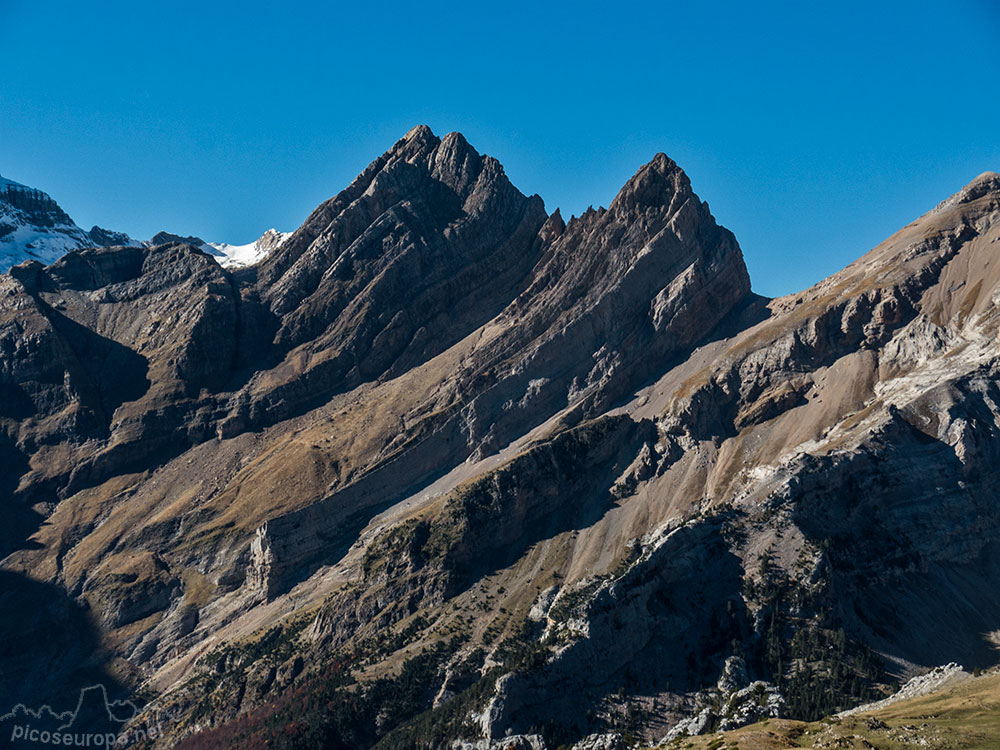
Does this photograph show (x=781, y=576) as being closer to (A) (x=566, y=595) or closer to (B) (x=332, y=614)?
(A) (x=566, y=595)

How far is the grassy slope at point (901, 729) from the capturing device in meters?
90.6

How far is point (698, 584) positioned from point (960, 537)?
5030 cm

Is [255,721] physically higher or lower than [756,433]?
lower

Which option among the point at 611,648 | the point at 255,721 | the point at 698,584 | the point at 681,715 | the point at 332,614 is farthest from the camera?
the point at 332,614

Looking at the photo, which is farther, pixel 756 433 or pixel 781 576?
pixel 756 433

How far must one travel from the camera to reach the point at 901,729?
312 ft

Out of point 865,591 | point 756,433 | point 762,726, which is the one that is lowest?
point 762,726

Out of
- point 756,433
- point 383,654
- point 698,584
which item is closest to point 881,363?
point 756,433

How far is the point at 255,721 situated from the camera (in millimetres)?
168875

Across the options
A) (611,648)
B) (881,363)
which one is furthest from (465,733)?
(881,363)

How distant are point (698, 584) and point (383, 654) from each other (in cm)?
6398

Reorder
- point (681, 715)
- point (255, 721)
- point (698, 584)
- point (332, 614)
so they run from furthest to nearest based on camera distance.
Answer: point (332, 614) < point (255, 721) < point (698, 584) < point (681, 715)

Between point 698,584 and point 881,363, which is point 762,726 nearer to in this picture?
point 698,584

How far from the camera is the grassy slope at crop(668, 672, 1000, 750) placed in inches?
3565
